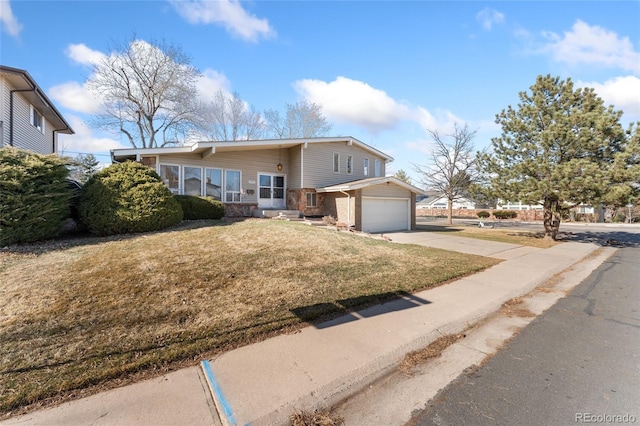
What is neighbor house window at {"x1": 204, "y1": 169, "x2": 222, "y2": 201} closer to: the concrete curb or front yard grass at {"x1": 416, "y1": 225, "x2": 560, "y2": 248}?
the concrete curb

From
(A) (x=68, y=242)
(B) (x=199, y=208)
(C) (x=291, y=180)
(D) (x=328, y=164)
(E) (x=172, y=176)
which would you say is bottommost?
(A) (x=68, y=242)

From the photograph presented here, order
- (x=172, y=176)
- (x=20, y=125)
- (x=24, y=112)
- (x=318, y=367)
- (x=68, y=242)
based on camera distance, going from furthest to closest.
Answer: (x=172, y=176) → (x=24, y=112) → (x=20, y=125) → (x=68, y=242) → (x=318, y=367)

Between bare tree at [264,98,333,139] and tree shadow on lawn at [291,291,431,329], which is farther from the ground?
bare tree at [264,98,333,139]

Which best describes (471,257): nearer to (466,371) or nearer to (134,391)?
(466,371)

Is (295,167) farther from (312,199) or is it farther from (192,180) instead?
(192,180)

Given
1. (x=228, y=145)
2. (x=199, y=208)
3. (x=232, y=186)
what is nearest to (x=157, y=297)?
Result: (x=199, y=208)

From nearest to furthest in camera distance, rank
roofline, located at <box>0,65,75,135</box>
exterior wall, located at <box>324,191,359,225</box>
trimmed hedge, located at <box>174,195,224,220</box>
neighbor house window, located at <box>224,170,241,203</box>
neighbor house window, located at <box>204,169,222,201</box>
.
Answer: roofline, located at <box>0,65,75,135</box> < trimmed hedge, located at <box>174,195,224,220</box> < neighbor house window, located at <box>204,169,222,201</box> < exterior wall, located at <box>324,191,359,225</box> < neighbor house window, located at <box>224,170,241,203</box>

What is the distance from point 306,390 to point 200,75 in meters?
28.7

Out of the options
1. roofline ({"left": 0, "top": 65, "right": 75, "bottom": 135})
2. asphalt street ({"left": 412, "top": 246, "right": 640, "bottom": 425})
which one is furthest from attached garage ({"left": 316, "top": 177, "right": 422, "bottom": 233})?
roofline ({"left": 0, "top": 65, "right": 75, "bottom": 135})

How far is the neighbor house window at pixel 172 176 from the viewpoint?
13211 mm

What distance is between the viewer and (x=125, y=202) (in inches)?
329

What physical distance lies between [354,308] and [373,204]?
1160 centimetres

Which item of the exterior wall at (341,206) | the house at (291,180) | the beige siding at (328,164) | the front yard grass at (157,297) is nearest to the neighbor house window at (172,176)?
the house at (291,180)

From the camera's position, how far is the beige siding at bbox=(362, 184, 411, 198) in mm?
15505
